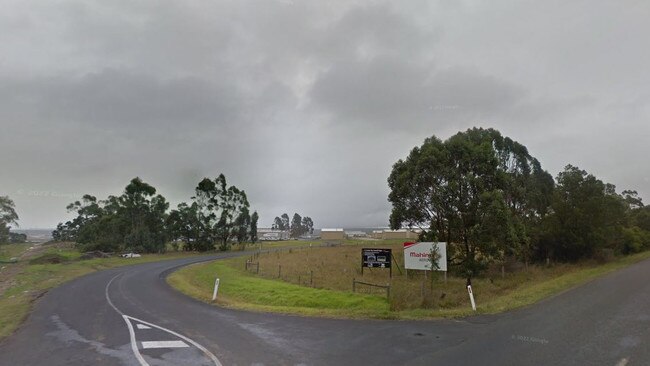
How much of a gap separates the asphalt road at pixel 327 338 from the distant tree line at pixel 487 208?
1230 cm

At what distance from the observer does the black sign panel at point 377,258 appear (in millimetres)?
27938

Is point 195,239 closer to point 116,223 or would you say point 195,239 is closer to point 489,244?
point 116,223

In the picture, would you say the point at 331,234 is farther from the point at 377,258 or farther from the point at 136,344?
the point at 136,344

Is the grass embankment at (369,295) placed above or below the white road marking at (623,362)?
below

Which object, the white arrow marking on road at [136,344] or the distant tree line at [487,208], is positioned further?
the distant tree line at [487,208]

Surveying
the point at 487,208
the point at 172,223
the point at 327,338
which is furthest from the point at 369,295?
the point at 172,223

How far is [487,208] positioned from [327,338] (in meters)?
21.7

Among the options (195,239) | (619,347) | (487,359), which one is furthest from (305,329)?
(195,239)

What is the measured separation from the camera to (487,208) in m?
29.1

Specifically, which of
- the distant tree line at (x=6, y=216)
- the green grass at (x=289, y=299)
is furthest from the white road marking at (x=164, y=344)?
the distant tree line at (x=6, y=216)

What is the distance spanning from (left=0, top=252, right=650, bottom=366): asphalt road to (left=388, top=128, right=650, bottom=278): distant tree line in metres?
12.3

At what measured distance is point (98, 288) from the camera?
26.4 m

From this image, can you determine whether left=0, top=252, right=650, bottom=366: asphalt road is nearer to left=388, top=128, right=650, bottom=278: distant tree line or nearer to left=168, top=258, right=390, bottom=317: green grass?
left=168, top=258, right=390, bottom=317: green grass

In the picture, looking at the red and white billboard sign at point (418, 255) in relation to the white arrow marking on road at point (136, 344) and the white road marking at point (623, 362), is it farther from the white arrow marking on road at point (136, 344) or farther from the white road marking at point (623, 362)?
the white arrow marking on road at point (136, 344)
